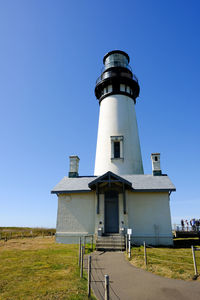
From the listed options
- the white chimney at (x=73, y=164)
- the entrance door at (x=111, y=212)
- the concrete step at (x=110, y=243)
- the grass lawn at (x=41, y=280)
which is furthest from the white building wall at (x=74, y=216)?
Answer: the grass lawn at (x=41, y=280)

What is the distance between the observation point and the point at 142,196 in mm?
14758

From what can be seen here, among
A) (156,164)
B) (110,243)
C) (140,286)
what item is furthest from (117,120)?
(140,286)

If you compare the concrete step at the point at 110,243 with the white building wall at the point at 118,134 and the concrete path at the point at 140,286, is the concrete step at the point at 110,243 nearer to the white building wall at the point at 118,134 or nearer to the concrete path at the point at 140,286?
the concrete path at the point at 140,286

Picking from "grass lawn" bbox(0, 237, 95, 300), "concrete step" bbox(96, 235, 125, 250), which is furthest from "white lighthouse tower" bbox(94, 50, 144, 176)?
"grass lawn" bbox(0, 237, 95, 300)

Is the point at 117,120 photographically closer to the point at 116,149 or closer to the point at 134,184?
the point at 116,149

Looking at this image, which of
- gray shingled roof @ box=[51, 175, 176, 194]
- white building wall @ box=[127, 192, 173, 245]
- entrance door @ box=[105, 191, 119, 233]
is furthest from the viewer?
gray shingled roof @ box=[51, 175, 176, 194]

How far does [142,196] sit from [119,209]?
2040 mm

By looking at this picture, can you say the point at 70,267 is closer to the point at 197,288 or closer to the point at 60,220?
the point at 197,288

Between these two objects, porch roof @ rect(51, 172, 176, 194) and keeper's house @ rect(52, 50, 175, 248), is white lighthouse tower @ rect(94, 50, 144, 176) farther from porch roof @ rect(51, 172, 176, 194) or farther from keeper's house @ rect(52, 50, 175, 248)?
porch roof @ rect(51, 172, 176, 194)

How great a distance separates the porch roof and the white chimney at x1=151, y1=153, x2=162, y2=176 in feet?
1.70

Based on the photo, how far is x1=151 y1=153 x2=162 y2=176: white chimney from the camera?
16562mm

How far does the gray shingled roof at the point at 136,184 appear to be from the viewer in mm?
14484

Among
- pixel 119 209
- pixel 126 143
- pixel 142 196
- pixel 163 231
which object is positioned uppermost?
pixel 126 143

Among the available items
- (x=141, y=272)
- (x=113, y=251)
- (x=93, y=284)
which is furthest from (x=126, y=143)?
(x=93, y=284)
